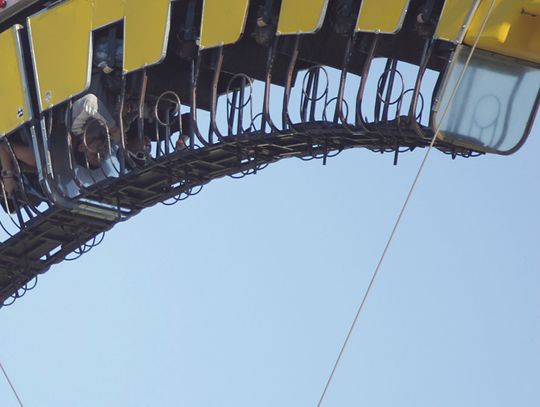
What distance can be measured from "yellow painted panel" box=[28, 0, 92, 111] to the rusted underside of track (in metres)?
1.09

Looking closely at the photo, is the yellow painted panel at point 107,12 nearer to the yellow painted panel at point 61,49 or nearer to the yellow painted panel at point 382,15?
the yellow painted panel at point 61,49

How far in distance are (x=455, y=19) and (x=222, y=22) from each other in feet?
9.11

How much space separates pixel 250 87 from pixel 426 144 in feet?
7.41

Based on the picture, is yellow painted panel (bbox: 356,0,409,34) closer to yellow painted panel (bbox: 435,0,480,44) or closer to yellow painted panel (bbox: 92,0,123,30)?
yellow painted panel (bbox: 435,0,480,44)

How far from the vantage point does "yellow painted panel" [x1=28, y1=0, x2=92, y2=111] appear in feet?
81.9

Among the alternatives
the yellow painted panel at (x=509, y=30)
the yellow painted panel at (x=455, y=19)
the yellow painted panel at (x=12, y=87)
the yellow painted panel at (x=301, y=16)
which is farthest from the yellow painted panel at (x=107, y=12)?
the yellow painted panel at (x=509, y=30)

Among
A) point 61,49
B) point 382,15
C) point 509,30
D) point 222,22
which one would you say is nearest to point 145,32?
point 222,22

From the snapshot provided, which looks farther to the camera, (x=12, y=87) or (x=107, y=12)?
(x=12, y=87)

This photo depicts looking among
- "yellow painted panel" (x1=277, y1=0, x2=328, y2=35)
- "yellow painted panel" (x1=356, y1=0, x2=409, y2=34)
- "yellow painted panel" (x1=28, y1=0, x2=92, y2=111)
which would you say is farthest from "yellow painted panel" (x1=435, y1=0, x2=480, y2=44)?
"yellow painted panel" (x1=28, y1=0, x2=92, y2=111)

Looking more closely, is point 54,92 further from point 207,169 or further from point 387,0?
point 387,0

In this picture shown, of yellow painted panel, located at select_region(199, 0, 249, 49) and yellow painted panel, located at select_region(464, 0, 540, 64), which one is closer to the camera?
yellow painted panel, located at select_region(464, 0, 540, 64)

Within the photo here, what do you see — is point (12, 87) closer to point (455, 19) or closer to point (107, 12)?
point (107, 12)

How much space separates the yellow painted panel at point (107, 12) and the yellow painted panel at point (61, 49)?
2.9 inches

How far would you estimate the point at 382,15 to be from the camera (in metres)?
22.8
